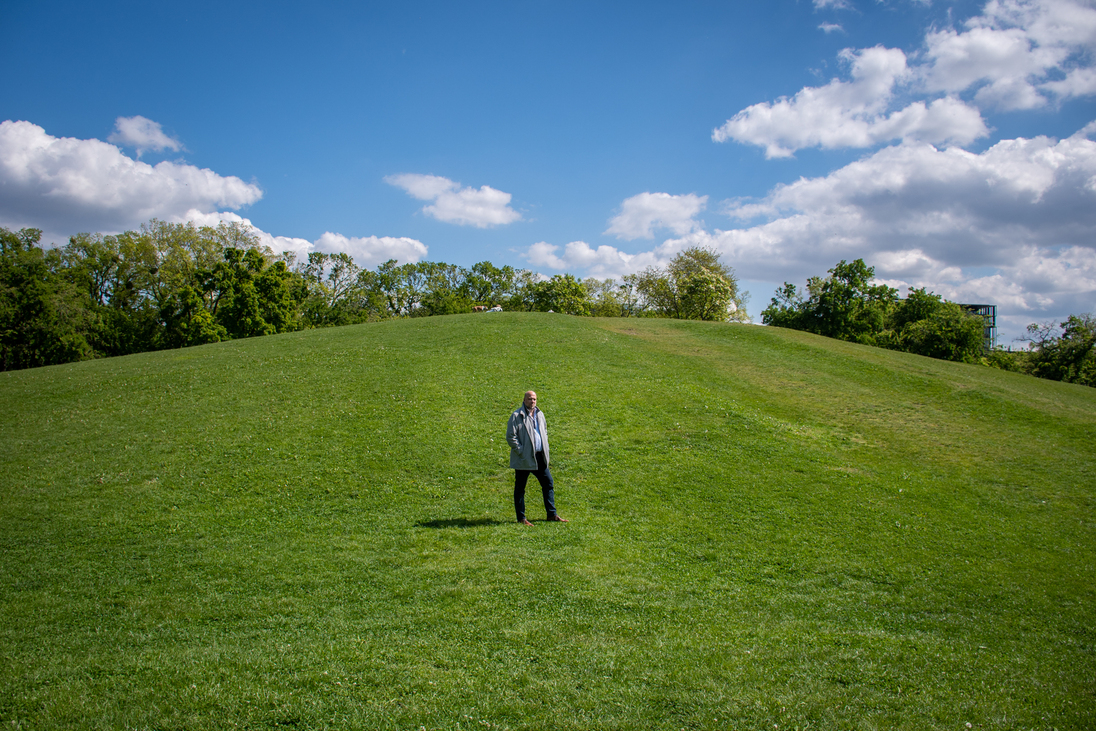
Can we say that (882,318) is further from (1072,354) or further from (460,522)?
(460,522)

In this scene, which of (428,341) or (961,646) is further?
(428,341)

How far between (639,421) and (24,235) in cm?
6970

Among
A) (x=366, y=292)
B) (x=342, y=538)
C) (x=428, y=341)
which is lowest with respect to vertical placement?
(x=342, y=538)

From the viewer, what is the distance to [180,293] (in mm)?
56594

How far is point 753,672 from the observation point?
5.99 metres

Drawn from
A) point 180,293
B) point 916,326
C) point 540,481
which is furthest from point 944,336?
point 180,293

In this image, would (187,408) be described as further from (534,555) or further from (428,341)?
(534,555)

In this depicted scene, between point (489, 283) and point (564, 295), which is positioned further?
point (489, 283)

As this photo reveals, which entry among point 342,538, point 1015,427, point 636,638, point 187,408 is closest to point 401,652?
point 636,638

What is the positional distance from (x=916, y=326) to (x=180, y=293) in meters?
80.5

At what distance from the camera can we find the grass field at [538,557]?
5453 mm

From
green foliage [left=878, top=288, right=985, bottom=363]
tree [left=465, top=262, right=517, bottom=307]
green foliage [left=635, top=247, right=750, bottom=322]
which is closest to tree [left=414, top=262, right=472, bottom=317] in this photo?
tree [left=465, top=262, right=517, bottom=307]

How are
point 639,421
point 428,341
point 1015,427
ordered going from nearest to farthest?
point 639,421 → point 1015,427 → point 428,341

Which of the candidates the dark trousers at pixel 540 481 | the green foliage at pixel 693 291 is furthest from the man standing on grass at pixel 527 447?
the green foliage at pixel 693 291
